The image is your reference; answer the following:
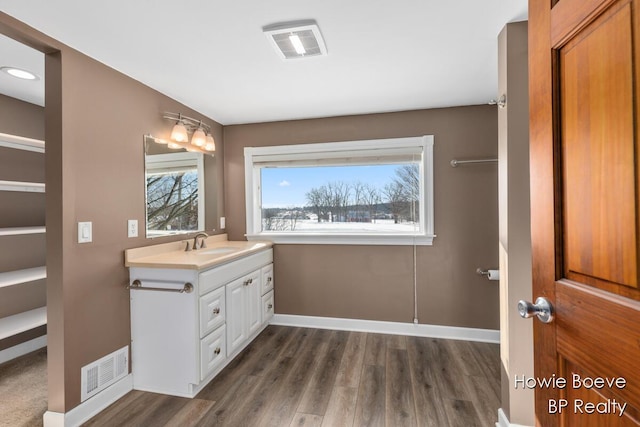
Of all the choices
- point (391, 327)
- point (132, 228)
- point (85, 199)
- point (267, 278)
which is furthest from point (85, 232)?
point (391, 327)

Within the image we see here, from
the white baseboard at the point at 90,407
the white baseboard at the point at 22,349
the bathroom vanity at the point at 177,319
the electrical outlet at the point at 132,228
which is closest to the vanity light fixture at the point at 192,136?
the electrical outlet at the point at 132,228

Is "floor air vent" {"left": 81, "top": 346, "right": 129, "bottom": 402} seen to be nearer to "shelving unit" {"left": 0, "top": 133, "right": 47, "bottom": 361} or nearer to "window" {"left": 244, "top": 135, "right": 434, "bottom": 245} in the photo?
"shelving unit" {"left": 0, "top": 133, "right": 47, "bottom": 361}

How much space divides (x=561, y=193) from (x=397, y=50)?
143cm

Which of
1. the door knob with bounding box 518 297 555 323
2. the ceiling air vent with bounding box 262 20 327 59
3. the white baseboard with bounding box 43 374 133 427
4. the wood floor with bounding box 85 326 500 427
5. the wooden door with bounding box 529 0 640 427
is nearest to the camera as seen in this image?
the wooden door with bounding box 529 0 640 427

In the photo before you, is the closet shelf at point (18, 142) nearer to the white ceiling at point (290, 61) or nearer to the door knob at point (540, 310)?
the white ceiling at point (290, 61)

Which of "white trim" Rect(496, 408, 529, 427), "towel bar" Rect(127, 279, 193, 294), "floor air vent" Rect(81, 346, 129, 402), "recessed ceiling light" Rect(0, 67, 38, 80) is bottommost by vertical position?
Answer: "white trim" Rect(496, 408, 529, 427)

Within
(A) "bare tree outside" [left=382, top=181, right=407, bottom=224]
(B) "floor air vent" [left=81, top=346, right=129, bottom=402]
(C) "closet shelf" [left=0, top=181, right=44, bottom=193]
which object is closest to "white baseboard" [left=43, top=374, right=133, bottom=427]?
(B) "floor air vent" [left=81, top=346, right=129, bottom=402]

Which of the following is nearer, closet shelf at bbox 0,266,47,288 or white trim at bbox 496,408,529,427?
white trim at bbox 496,408,529,427

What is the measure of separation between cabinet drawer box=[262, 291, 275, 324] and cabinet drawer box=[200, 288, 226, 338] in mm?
727

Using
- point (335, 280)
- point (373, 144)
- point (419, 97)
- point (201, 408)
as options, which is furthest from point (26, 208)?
point (419, 97)

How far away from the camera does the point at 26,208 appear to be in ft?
8.45

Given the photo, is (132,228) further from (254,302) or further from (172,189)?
(254,302)

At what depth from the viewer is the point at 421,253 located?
9.61ft

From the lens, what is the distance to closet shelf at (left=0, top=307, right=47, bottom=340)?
2086 mm
